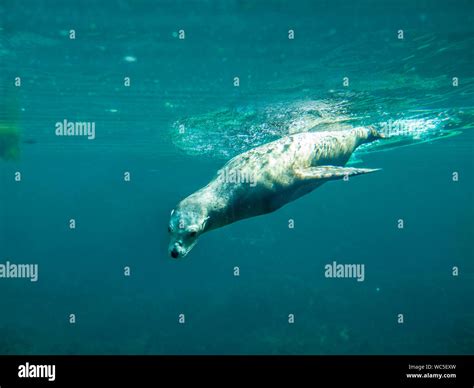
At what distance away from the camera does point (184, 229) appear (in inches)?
185

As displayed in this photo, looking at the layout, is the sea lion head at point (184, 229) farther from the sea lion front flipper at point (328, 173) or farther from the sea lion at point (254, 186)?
the sea lion front flipper at point (328, 173)

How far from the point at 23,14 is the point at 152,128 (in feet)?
45.8

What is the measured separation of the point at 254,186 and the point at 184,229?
162 cm

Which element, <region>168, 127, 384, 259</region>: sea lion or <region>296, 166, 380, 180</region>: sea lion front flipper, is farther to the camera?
<region>296, 166, 380, 180</region>: sea lion front flipper

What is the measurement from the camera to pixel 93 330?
21.3 m

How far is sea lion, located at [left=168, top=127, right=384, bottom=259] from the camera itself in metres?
4.83

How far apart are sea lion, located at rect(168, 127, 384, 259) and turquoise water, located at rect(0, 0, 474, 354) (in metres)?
3.22
